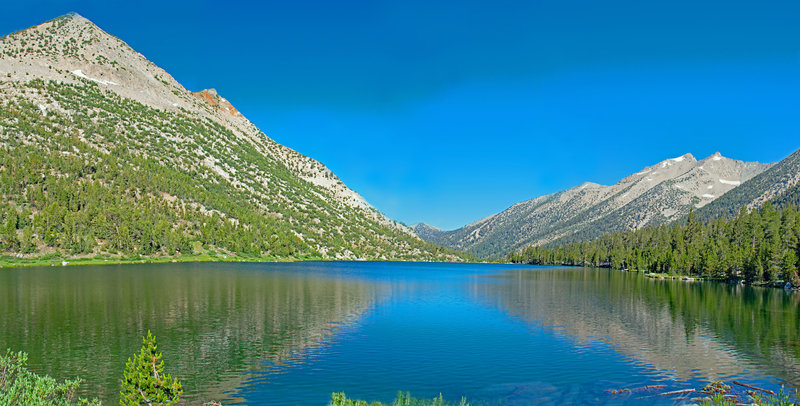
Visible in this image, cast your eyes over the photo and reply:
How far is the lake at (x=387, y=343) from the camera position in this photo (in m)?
28.2

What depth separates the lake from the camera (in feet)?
92.4

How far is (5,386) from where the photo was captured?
19219 millimetres

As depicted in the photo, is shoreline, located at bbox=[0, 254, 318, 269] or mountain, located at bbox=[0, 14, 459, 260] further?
mountain, located at bbox=[0, 14, 459, 260]

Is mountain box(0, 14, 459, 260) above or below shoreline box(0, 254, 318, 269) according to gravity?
above

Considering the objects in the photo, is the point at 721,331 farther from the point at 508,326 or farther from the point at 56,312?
the point at 56,312

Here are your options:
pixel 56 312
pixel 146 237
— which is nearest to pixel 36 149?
pixel 146 237

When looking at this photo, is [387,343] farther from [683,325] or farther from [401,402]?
[683,325]

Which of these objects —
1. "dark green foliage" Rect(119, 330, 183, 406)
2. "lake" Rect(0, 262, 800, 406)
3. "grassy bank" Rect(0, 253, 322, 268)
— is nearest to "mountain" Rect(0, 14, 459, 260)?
"grassy bank" Rect(0, 253, 322, 268)

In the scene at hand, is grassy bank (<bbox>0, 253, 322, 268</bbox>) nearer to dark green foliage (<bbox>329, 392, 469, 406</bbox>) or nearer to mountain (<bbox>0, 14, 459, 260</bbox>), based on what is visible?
mountain (<bbox>0, 14, 459, 260</bbox>)

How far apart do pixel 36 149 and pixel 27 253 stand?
51712mm

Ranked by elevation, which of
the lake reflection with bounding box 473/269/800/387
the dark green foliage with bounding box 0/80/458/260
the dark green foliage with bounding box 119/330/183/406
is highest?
the dark green foliage with bounding box 0/80/458/260

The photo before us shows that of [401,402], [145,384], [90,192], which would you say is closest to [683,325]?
[401,402]

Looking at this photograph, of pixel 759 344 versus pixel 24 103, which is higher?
pixel 24 103

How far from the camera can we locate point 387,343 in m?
40.0
